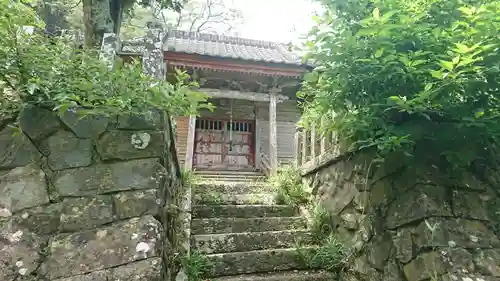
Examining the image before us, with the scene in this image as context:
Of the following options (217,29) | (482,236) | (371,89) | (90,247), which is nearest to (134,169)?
(90,247)

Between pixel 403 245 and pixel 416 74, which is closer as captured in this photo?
pixel 416 74

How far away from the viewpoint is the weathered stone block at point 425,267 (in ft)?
6.43

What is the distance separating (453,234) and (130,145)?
6.80 feet

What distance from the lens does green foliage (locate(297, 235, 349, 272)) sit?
2.83 metres

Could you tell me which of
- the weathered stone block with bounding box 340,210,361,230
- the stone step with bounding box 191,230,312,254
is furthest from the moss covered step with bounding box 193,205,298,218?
the weathered stone block with bounding box 340,210,361,230

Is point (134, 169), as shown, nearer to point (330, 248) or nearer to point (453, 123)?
point (330, 248)

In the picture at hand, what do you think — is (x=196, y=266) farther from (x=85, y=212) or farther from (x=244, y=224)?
(x=85, y=212)

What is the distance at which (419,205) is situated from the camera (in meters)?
→ 2.15

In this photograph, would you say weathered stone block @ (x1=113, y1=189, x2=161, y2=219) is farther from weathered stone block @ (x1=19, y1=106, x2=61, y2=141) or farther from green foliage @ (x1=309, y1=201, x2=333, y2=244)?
green foliage @ (x1=309, y1=201, x2=333, y2=244)

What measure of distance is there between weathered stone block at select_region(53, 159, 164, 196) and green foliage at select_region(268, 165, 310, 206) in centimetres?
221

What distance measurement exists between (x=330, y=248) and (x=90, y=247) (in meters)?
1.97

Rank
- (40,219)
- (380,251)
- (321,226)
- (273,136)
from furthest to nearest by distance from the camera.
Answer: (273,136) < (321,226) < (380,251) < (40,219)

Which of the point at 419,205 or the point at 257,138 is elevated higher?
the point at 257,138

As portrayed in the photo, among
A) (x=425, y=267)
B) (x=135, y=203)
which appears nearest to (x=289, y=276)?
(x=425, y=267)
